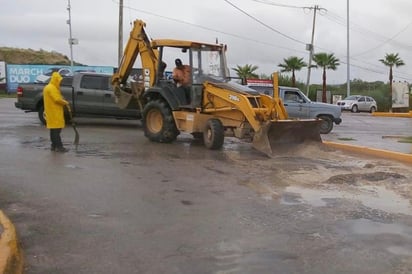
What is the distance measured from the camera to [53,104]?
1318cm

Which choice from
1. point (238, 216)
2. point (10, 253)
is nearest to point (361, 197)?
point (238, 216)

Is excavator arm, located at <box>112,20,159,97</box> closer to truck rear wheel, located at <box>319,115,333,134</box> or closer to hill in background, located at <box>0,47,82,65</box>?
truck rear wheel, located at <box>319,115,333,134</box>

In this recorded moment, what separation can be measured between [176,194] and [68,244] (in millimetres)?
2915

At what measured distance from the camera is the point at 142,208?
311 inches

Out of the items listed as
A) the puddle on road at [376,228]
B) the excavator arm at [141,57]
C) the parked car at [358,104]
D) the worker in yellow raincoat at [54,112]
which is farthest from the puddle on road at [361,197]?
the parked car at [358,104]

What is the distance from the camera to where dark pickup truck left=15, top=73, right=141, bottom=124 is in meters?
19.0

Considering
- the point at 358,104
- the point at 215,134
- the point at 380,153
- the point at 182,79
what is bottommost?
the point at 380,153

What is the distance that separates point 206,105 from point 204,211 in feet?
23.7

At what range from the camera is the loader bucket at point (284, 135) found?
13617mm

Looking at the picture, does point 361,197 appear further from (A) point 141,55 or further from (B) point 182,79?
(A) point 141,55

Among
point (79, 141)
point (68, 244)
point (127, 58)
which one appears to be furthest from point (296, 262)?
point (127, 58)

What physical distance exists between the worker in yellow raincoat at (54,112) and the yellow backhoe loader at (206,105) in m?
3.15

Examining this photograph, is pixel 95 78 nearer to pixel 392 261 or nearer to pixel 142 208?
pixel 142 208

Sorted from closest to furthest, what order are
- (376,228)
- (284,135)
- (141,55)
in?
(376,228) → (284,135) → (141,55)
